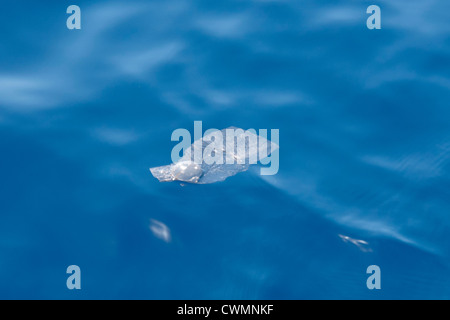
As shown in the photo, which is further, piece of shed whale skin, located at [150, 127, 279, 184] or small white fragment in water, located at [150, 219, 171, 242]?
piece of shed whale skin, located at [150, 127, 279, 184]

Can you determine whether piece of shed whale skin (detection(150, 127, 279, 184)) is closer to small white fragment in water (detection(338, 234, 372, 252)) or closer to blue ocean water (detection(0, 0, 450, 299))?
blue ocean water (detection(0, 0, 450, 299))

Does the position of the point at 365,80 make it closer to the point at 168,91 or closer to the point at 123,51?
the point at 168,91

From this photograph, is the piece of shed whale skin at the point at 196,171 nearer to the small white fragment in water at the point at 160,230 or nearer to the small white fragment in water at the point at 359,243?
the small white fragment in water at the point at 160,230

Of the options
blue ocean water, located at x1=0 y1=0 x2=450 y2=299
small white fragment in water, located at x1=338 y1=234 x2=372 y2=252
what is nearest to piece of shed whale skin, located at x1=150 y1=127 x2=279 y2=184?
blue ocean water, located at x1=0 y1=0 x2=450 y2=299

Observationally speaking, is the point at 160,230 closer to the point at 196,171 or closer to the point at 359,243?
the point at 196,171

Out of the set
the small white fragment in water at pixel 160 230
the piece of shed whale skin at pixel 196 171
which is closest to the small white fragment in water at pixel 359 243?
the piece of shed whale skin at pixel 196 171

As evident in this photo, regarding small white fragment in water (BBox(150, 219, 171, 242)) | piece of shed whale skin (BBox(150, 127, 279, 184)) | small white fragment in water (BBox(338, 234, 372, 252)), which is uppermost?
piece of shed whale skin (BBox(150, 127, 279, 184))

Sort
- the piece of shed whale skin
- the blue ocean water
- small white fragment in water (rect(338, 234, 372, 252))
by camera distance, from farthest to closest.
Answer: the piece of shed whale skin < small white fragment in water (rect(338, 234, 372, 252)) < the blue ocean water
